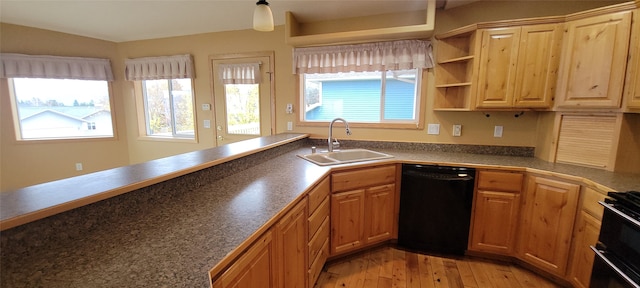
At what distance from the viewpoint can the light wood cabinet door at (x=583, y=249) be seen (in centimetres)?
161

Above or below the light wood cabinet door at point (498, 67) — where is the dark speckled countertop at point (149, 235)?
below

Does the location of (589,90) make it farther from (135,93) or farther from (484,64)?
(135,93)

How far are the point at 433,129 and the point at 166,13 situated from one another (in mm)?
3162

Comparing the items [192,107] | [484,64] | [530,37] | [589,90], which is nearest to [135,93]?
[192,107]

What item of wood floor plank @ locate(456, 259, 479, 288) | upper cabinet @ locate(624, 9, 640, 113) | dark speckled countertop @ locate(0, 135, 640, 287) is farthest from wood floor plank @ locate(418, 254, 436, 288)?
upper cabinet @ locate(624, 9, 640, 113)

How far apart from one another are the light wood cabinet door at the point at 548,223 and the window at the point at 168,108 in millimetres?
4034

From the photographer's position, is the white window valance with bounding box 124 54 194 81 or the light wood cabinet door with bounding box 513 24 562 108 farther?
the white window valance with bounding box 124 54 194 81

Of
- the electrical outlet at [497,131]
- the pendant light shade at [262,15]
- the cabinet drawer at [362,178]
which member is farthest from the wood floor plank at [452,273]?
the pendant light shade at [262,15]

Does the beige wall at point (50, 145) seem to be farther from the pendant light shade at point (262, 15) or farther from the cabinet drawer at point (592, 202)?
the cabinet drawer at point (592, 202)

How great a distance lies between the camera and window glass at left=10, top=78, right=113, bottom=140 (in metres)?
→ 3.37

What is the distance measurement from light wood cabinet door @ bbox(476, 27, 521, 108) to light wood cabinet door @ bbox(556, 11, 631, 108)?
1.07 ft

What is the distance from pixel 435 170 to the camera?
213 centimetres

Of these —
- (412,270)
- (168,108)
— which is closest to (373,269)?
(412,270)

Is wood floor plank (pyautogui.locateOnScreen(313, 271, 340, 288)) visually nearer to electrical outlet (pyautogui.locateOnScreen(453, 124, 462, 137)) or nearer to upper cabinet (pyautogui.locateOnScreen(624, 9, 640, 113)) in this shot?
electrical outlet (pyautogui.locateOnScreen(453, 124, 462, 137))
